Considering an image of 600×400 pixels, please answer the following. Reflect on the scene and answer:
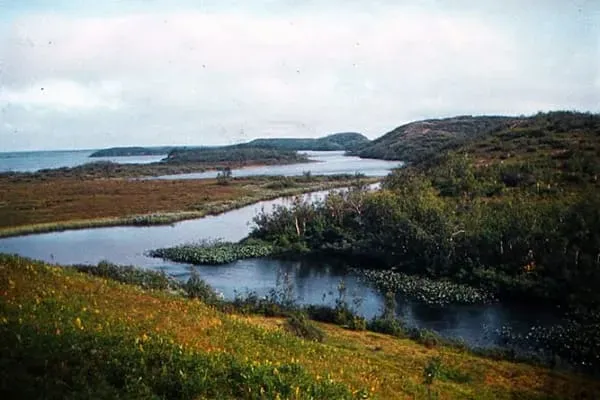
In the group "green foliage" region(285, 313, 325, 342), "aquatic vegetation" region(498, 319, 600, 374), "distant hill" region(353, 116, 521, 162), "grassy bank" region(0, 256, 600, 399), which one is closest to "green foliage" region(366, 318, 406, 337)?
"aquatic vegetation" region(498, 319, 600, 374)

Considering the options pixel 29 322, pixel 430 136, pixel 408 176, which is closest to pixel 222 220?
pixel 408 176

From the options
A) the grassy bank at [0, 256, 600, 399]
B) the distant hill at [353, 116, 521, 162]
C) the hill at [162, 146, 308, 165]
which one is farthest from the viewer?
the hill at [162, 146, 308, 165]

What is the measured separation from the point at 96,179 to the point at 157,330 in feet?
314

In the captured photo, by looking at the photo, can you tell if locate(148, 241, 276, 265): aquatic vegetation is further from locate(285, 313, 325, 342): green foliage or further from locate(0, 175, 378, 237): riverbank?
locate(285, 313, 325, 342): green foliage

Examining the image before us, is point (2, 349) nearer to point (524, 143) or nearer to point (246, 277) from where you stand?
point (246, 277)

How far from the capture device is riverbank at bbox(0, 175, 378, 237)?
2014 inches

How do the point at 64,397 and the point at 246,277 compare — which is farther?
the point at 246,277

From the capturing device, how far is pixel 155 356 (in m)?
8.38

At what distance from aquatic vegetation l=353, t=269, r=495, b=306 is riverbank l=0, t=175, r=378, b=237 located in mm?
28101

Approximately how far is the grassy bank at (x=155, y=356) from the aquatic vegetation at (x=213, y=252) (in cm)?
2911

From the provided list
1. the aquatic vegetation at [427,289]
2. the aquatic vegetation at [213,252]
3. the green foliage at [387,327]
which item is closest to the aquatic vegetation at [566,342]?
the green foliage at [387,327]

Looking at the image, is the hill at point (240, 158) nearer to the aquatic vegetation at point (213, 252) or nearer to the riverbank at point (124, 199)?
the riverbank at point (124, 199)

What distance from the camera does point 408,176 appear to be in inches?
2336

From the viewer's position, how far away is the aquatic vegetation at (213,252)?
4394cm
